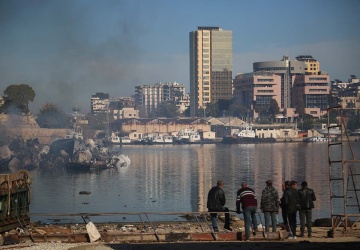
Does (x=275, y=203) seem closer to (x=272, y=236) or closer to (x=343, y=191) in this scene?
(x=272, y=236)

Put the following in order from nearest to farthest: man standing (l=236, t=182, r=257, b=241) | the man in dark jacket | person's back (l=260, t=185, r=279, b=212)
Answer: man standing (l=236, t=182, r=257, b=241), person's back (l=260, t=185, r=279, b=212), the man in dark jacket

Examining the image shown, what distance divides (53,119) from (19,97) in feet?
58.1

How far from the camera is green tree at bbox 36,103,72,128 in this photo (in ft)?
→ 501

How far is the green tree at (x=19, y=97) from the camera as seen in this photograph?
451 ft

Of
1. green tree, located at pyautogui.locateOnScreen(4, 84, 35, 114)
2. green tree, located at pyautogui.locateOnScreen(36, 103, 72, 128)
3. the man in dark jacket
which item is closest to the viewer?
the man in dark jacket

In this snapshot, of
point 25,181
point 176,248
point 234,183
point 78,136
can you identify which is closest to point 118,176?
point 234,183

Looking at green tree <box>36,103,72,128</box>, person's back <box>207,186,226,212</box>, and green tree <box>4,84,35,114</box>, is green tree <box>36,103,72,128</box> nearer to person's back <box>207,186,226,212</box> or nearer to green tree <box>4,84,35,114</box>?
green tree <box>4,84,35,114</box>

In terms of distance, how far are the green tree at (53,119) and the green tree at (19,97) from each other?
1000 centimetres

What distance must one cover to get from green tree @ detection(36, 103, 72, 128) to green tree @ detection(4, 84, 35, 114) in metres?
10.00

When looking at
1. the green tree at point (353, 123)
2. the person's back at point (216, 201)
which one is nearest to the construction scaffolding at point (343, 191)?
the person's back at point (216, 201)

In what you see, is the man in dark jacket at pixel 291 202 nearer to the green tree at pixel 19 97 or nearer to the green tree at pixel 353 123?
the green tree at pixel 19 97

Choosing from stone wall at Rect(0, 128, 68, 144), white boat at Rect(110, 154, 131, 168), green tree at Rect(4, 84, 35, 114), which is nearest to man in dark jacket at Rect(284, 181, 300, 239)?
white boat at Rect(110, 154, 131, 168)

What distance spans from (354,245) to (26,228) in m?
9.06

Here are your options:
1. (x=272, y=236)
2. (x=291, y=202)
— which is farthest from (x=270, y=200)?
(x=272, y=236)
